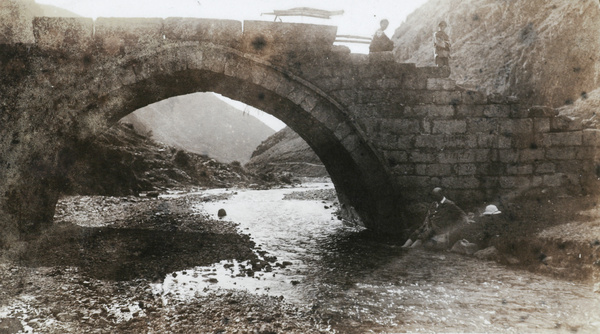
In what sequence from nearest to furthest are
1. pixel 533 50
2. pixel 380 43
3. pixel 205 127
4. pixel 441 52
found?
pixel 380 43 → pixel 441 52 → pixel 533 50 → pixel 205 127

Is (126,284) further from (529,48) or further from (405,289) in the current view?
(529,48)

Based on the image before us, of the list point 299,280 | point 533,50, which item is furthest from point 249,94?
point 533,50

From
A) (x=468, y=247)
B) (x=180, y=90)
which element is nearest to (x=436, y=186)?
(x=468, y=247)

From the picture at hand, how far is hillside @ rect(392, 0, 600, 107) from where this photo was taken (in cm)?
946

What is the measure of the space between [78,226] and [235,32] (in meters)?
3.69

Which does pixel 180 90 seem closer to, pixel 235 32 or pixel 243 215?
pixel 235 32

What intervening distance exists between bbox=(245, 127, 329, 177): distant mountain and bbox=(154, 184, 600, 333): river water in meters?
18.4

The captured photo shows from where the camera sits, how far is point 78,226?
17.7 feet

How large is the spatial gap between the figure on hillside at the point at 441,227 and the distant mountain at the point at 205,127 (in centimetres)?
3675

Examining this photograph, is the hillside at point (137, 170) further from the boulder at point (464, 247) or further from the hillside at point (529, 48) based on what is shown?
the hillside at point (529, 48)

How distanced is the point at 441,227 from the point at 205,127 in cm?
5114

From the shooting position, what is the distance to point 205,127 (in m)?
52.9

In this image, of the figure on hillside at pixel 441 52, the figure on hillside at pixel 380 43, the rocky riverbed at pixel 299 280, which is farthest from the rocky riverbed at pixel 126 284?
the figure on hillside at pixel 441 52

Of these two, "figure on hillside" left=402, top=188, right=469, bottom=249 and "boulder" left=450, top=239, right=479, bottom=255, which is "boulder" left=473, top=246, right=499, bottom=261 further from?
"figure on hillside" left=402, top=188, right=469, bottom=249
